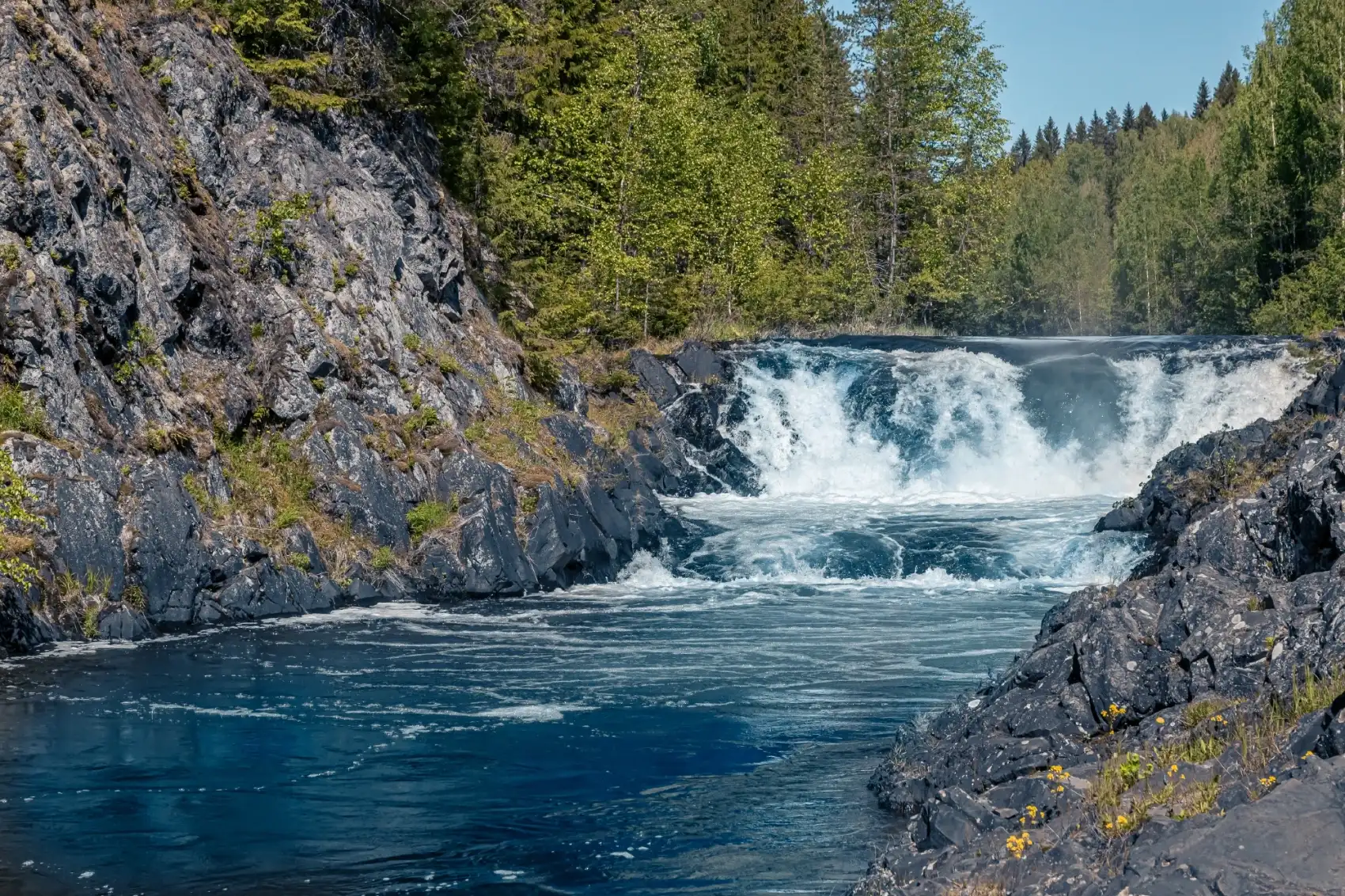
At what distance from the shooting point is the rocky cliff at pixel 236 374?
19.2 meters

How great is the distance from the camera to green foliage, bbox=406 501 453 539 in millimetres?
22922

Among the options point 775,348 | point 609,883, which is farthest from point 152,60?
point 609,883

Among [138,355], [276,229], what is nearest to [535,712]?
[138,355]

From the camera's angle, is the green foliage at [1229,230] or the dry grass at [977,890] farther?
the green foliage at [1229,230]

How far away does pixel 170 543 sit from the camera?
19.4m

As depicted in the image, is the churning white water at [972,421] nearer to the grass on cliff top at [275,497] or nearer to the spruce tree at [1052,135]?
the grass on cliff top at [275,497]

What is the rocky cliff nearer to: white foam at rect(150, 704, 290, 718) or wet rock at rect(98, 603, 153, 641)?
wet rock at rect(98, 603, 153, 641)

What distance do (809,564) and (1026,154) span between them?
165399 mm

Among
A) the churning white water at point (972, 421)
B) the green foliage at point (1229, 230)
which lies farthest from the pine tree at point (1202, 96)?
the churning white water at point (972, 421)

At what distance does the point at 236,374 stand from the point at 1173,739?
17.9 m

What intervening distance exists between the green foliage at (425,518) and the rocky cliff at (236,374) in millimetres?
41

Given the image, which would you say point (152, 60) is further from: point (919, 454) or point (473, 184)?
point (919, 454)

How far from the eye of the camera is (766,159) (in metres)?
50.8

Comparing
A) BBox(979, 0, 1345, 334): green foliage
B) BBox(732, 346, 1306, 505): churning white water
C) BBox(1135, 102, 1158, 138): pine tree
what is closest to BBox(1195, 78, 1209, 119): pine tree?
BBox(1135, 102, 1158, 138): pine tree
